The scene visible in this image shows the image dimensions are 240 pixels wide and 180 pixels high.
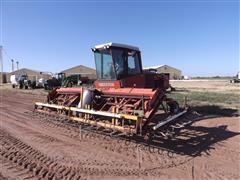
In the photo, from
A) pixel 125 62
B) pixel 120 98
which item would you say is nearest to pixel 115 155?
pixel 120 98

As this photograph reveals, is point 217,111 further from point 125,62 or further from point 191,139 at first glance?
point 191,139

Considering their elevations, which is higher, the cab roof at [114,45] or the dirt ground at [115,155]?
the cab roof at [114,45]

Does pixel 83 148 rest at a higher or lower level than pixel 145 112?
lower

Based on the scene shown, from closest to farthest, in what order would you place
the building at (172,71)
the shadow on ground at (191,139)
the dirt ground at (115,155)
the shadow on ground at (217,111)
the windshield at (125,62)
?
the dirt ground at (115,155) < the shadow on ground at (191,139) < the windshield at (125,62) < the shadow on ground at (217,111) < the building at (172,71)

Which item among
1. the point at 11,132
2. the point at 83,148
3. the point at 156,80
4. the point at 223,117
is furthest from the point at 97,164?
the point at 223,117

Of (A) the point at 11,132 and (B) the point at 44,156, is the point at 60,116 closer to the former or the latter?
(A) the point at 11,132

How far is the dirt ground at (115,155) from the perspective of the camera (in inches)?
200

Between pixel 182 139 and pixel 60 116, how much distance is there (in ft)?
13.7

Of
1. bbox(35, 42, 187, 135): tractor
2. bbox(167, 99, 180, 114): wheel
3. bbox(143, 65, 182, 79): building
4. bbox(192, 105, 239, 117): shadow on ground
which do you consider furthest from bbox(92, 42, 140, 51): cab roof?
bbox(143, 65, 182, 79): building

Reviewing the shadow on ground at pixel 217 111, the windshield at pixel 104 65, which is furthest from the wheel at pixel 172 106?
the shadow on ground at pixel 217 111

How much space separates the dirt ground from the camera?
16.7 feet

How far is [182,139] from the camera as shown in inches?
287

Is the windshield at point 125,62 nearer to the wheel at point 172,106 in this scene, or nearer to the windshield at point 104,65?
the windshield at point 104,65

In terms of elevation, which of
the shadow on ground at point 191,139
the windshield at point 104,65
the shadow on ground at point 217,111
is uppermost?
the windshield at point 104,65
